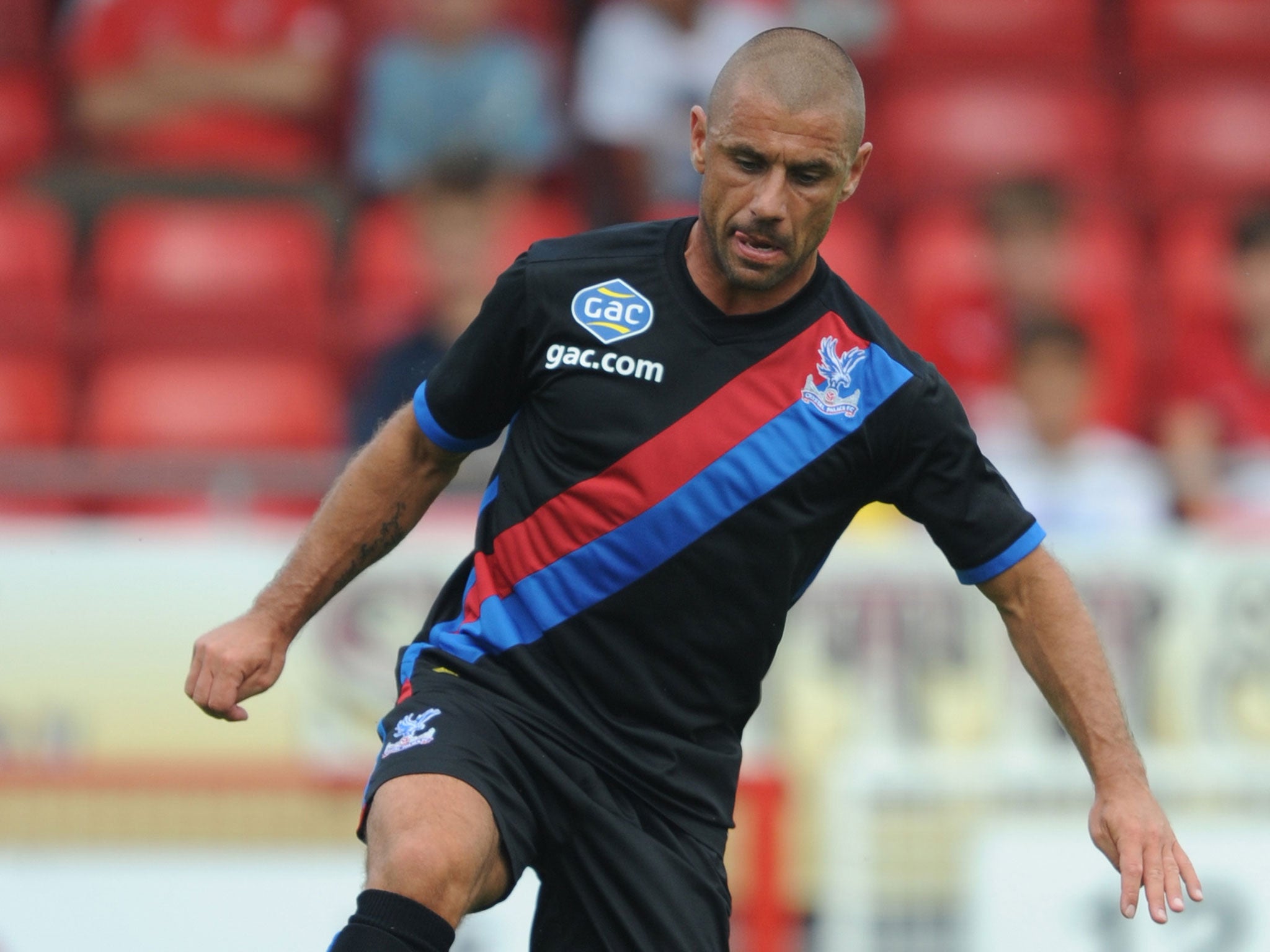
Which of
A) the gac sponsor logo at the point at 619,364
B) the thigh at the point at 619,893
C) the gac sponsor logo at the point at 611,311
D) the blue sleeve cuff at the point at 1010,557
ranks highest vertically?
the gac sponsor logo at the point at 611,311

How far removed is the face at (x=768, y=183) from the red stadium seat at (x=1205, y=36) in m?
6.33

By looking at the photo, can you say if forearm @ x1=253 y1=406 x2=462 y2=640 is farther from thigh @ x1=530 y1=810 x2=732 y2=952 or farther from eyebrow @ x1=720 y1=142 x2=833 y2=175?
eyebrow @ x1=720 y1=142 x2=833 y2=175

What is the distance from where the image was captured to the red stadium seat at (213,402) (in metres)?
7.52

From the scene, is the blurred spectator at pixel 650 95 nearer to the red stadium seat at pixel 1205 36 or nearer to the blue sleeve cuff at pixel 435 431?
the red stadium seat at pixel 1205 36

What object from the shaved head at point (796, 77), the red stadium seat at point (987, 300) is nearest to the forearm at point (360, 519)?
the shaved head at point (796, 77)

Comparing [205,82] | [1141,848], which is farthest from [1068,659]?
[205,82]

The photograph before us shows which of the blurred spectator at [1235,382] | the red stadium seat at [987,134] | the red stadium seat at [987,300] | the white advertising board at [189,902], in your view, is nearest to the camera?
the white advertising board at [189,902]

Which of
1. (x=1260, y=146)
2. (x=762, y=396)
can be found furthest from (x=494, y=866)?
(x=1260, y=146)

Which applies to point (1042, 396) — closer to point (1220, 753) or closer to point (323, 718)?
point (1220, 753)

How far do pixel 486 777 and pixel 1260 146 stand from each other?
7034 mm

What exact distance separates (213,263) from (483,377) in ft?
16.0

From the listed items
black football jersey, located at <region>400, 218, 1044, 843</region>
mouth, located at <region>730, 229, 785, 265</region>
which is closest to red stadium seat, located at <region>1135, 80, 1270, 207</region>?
black football jersey, located at <region>400, 218, 1044, 843</region>

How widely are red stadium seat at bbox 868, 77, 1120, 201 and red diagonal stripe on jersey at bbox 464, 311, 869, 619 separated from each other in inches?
210

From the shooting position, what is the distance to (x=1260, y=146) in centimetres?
894
